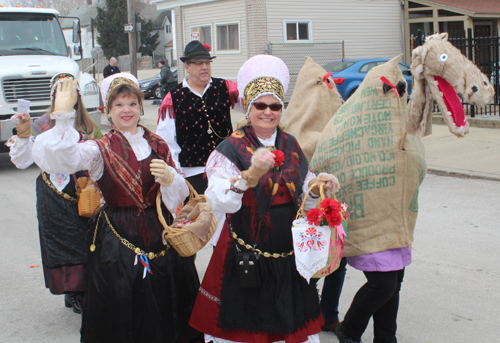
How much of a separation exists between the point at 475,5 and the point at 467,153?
13735 mm

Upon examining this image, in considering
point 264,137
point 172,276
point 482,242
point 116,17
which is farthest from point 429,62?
point 116,17

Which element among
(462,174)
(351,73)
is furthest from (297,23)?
(462,174)

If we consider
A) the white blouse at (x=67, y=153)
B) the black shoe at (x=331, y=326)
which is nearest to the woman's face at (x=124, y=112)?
the white blouse at (x=67, y=153)

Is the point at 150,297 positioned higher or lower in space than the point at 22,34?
lower

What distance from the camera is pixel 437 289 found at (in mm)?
4301

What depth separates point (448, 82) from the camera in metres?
2.45

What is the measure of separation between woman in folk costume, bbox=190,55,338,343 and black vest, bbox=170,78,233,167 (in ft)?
4.39

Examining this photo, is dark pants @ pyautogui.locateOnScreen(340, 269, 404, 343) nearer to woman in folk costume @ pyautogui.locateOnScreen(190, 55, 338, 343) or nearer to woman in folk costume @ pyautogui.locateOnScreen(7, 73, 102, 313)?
woman in folk costume @ pyautogui.locateOnScreen(190, 55, 338, 343)

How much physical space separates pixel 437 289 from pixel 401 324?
0.70 metres

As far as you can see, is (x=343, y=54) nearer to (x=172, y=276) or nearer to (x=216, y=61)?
(x=216, y=61)

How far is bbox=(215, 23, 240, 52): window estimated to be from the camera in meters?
19.4

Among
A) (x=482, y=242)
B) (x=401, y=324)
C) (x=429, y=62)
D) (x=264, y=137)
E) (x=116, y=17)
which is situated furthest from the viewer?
(x=116, y=17)

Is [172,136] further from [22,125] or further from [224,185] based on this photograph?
[224,185]

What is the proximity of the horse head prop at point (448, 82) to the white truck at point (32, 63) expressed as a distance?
847cm
